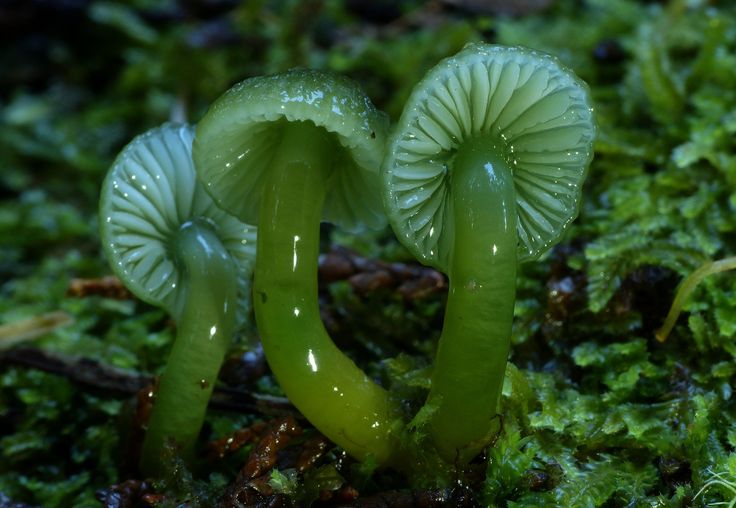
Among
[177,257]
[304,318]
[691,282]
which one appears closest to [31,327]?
[177,257]

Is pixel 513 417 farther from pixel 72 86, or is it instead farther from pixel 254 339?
pixel 72 86

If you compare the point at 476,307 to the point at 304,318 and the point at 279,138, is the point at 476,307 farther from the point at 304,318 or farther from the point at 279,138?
the point at 279,138

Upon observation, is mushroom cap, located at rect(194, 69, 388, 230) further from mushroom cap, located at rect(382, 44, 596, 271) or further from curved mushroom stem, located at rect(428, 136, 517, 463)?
curved mushroom stem, located at rect(428, 136, 517, 463)

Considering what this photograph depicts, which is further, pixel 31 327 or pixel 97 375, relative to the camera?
pixel 31 327

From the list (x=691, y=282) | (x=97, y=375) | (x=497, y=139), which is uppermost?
(x=497, y=139)

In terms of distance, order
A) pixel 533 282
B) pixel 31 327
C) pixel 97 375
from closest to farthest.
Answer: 1. pixel 97 375
2. pixel 533 282
3. pixel 31 327

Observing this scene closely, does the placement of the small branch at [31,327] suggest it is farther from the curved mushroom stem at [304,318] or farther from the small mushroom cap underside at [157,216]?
the curved mushroom stem at [304,318]

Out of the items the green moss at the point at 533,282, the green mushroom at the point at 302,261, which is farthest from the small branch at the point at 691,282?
the green mushroom at the point at 302,261
